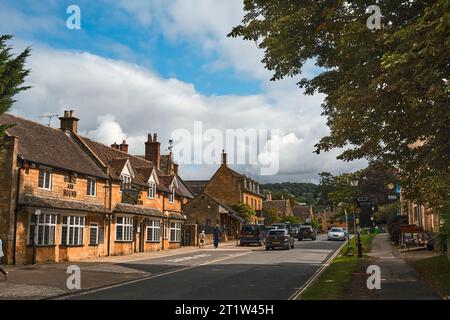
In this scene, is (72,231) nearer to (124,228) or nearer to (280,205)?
(124,228)

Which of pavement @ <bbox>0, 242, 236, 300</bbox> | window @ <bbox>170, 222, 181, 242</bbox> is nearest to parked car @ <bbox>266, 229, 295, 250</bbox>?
window @ <bbox>170, 222, 181, 242</bbox>

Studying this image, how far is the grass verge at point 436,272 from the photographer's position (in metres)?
14.3

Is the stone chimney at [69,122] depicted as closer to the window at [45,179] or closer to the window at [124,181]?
the window at [124,181]

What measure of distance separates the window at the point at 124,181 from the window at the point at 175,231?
362 inches

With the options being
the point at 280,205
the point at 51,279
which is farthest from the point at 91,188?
the point at 280,205

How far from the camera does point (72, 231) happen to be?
95.1 ft

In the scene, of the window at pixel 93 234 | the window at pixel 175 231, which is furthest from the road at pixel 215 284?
the window at pixel 175 231

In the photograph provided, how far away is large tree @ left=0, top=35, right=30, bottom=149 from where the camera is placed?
17552mm

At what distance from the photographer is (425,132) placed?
13.0 m

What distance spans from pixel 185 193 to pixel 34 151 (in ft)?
83.1

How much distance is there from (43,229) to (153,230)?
14.3 meters

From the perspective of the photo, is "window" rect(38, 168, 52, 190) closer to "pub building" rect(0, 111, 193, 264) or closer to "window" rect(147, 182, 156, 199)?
"pub building" rect(0, 111, 193, 264)
